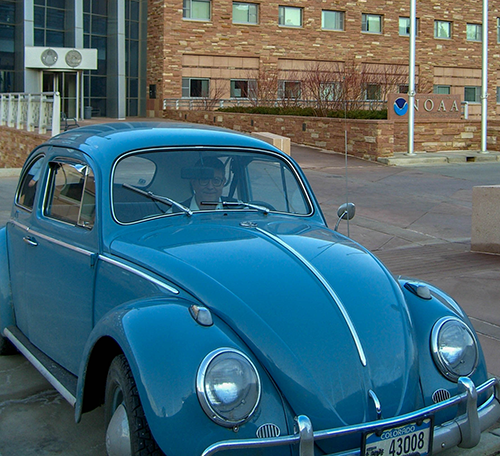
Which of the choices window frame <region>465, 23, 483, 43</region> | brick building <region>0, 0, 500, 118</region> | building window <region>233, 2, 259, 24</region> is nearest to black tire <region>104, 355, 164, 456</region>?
brick building <region>0, 0, 500, 118</region>

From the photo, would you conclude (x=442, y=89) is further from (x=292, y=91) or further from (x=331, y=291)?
(x=331, y=291)

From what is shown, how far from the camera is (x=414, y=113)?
2152 cm

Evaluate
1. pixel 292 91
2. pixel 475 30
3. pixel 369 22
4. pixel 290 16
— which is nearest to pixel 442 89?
pixel 475 30

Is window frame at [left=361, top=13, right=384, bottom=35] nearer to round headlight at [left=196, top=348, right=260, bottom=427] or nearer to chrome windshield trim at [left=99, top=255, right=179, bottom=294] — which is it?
chrome windshield trim at [left=99, top=255, right=179, bottom=294]

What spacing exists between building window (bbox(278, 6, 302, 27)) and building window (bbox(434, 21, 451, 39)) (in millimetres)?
10263

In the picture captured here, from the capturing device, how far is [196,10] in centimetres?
3794

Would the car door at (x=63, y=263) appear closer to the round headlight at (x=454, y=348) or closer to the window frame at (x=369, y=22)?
the round headlight at (x=454, y=348)

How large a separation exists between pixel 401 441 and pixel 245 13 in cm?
3869

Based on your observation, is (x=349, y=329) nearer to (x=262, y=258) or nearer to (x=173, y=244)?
(x=262, y=258)

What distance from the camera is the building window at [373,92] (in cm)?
2912

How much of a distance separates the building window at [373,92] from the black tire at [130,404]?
26933mm

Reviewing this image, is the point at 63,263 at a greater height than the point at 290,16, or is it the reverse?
the point at 290,16

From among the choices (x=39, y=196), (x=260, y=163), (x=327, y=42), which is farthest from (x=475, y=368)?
(x=327, y=42)

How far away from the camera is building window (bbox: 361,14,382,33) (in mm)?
42944
